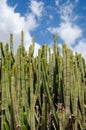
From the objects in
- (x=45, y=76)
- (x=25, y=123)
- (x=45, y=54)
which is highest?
(x=45, y=54)

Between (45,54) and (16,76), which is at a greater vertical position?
(45,54)

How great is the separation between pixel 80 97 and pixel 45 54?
981 millimetres

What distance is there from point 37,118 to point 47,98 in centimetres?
42

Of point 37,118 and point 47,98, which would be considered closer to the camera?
point 47,98

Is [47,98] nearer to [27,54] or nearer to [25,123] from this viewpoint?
[25,123]

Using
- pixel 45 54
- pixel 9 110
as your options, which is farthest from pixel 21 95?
pixel 45 54

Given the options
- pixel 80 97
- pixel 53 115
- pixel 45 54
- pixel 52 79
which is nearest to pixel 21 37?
pixel 45 54

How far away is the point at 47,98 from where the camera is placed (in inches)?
149

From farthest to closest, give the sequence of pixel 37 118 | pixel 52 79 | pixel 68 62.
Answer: pixel 52 79 < pixel 37 118 < pixel 68 62

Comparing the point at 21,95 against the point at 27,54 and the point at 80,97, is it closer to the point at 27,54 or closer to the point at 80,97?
the point at 80,97

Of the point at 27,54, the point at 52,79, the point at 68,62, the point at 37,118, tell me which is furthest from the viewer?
the point at 27,54

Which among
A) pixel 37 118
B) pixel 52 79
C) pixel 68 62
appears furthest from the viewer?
pixel 52 79

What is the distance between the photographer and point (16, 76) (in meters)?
3.84

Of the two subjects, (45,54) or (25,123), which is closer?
(25,123)
